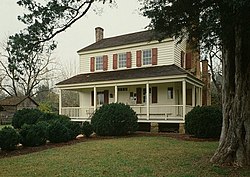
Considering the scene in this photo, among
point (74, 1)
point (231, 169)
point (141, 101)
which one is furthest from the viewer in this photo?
point (141, 101)

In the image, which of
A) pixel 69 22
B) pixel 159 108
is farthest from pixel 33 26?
pixel 159 108

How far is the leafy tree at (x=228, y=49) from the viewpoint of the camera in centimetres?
697

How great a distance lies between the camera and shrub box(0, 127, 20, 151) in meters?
11.4

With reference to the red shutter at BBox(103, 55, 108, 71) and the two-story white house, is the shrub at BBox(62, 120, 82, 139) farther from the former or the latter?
the red shutter at BBox(103, 55, 108, 71)

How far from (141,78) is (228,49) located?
11244mm

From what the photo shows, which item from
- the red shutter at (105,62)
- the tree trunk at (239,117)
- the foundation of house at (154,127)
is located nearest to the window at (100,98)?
the red shutter at (105,62)

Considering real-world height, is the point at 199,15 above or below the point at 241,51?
above

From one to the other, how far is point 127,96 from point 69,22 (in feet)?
47.8

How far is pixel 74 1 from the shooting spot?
850cm

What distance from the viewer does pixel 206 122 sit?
14742 millimetres

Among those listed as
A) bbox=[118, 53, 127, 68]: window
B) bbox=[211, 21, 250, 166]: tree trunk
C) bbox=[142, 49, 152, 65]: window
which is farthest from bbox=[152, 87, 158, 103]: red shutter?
bbox=[211, 21, 250, 166]: tree trunk

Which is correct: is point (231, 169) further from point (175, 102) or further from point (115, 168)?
point (175, 102)

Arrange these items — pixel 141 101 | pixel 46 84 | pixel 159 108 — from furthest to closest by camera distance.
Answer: pixel 46 84 < pixel 141 101 < pixel 159 108

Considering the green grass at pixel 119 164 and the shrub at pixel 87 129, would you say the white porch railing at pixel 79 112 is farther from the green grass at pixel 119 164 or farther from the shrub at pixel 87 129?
the green grass at pixel 119 164
